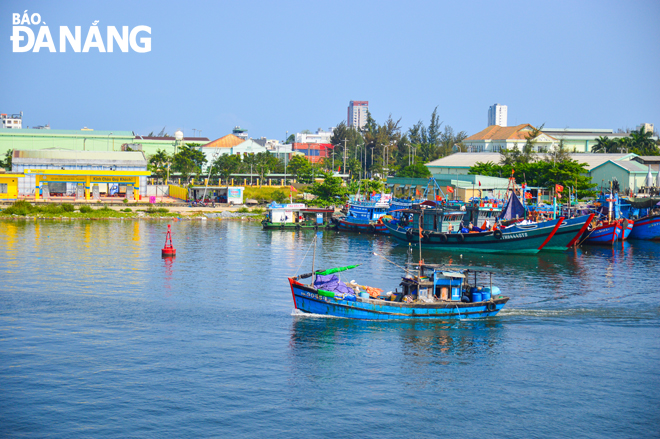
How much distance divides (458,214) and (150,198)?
202 feet

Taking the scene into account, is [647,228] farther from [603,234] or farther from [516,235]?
[516,235]

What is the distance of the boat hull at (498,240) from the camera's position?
2657 inches

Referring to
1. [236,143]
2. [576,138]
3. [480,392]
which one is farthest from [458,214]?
[576,138]

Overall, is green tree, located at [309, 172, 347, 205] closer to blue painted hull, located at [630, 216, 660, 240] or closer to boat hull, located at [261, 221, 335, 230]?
boat hull, located at [261, 221, 335, 230]

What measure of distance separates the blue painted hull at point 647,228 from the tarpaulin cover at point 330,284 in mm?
62471

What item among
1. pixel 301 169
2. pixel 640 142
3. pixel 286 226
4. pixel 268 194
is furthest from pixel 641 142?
pixel 286 226

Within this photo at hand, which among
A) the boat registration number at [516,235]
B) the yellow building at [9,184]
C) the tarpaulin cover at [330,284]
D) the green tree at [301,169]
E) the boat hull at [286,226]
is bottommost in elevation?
the tarpaulin cover at [330,284]

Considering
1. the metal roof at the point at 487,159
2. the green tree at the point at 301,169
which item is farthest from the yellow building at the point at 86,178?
the metal roof at the point at 487,159

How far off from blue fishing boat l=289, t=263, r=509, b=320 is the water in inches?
28.6

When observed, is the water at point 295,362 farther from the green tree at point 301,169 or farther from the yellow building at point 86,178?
the green tree at point 301,169

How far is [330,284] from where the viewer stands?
117 ft

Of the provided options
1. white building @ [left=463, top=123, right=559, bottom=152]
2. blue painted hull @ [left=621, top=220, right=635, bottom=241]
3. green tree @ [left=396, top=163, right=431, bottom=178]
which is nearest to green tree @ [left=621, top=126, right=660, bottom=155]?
white building @ [left=463, top=123, right=559, bottom=152]

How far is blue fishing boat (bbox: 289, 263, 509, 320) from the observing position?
35188 millimetres

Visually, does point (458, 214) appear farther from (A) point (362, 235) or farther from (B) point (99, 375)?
(B) point (99, 375)
